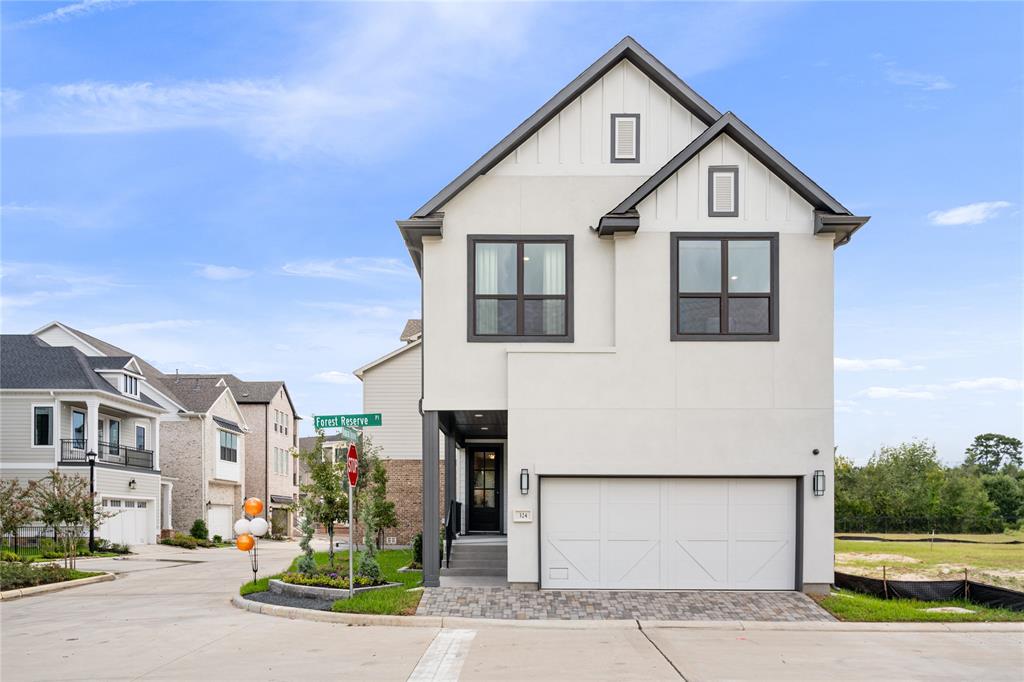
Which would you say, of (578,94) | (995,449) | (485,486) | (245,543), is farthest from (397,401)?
(995,449)

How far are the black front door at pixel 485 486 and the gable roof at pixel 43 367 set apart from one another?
19.6 meters

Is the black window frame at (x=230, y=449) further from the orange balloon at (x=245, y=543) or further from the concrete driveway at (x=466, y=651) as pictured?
the concrete driveway at (x=466, y=651)

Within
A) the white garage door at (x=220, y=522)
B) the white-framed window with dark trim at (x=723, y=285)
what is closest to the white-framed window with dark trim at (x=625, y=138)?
the white-framed window with dark trim at (x=723, y=285)

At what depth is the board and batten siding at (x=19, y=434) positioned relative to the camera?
116 ft

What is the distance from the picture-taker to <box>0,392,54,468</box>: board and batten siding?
35.5 m

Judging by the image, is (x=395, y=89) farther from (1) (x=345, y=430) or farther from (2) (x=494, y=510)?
(2) (x=494, y=510)

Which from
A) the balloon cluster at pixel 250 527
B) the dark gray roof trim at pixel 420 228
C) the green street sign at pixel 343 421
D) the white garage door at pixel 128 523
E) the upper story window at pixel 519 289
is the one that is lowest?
the white garage door at pixel 128 523

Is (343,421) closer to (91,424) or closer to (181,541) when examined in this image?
(91,424)

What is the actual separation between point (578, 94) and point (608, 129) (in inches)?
33.5

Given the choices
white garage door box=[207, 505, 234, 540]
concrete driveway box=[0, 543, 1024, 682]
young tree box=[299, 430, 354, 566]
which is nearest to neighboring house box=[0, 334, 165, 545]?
white garage door box=[207, 505, 234, 540]

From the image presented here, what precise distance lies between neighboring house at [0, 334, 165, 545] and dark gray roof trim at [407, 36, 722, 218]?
22.9 m

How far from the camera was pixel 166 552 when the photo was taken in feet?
120

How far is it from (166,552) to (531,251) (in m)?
26.6

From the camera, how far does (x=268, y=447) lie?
2185 inches
